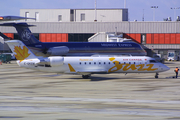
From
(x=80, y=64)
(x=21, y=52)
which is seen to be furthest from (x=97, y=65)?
(x=21, y=52)

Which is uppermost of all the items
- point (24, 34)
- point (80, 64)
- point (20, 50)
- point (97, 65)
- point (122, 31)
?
point (122, 31)

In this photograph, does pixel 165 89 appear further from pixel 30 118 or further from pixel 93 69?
pixel 30 118

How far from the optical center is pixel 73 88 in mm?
27250

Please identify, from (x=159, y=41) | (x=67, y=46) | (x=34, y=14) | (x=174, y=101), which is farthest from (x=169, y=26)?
(x=174, y=101)

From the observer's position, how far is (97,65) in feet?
114

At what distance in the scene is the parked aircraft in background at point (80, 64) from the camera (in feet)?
111

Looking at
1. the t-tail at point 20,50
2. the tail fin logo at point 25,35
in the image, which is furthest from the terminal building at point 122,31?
the t-tail at point 20,50

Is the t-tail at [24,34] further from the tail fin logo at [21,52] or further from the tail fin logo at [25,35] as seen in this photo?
the tail fin logo at [21,52]

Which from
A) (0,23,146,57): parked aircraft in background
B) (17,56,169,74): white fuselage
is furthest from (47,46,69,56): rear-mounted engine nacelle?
(17,56,169,74): white fuselage

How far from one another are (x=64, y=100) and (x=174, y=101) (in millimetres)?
8050

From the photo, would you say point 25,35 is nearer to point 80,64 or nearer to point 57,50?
point 57,50

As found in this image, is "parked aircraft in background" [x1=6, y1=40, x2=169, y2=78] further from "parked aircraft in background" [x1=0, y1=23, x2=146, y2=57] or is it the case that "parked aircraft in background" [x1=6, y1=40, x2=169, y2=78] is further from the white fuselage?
"parked aircraft in background" [x1=0, y1=23, x2=146, y2=57]

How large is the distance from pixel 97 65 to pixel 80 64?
2122mm

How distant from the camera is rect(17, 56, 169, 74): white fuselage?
34062mm
